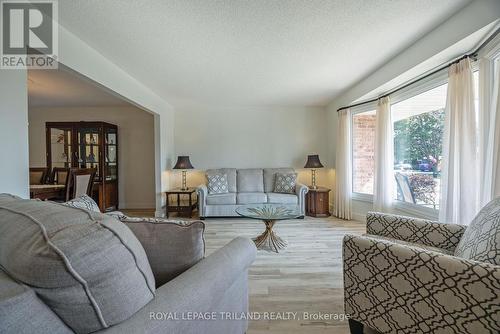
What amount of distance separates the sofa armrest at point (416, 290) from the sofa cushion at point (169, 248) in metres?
0.95

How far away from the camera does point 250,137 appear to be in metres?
5.36

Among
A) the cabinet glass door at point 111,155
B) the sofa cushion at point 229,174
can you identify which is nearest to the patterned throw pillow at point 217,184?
the sofa cushion at point 229,174

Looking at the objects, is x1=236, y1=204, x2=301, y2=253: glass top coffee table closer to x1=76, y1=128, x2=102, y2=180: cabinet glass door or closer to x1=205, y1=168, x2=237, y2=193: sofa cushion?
x1=205, y1=168, x2=237, y2=193: sofa cushion

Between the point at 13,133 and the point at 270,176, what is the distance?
4.09 m

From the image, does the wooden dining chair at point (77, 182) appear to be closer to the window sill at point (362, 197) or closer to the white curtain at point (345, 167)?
the white curtain at point (345, 167)

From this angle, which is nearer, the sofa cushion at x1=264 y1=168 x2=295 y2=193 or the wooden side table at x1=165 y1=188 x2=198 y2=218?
the wooden side table at x1=165 y1=188 x2=198 y2=218

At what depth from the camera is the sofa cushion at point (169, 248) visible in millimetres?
1009

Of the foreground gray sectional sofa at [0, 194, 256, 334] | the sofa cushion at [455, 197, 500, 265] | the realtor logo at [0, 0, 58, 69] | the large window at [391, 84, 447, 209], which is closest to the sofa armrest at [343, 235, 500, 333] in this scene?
the sofa cushion at [455, 197, 500, 265]

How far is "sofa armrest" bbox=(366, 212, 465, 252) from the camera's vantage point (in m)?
1.63

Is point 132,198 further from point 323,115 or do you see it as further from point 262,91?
point 323,115

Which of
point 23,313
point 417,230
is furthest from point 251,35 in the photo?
point 23,313

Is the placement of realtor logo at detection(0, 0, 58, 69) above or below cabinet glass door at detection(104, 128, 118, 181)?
above

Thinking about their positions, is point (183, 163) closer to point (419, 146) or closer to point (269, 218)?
point (269, 218)

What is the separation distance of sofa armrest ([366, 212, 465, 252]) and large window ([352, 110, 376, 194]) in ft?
8.05
